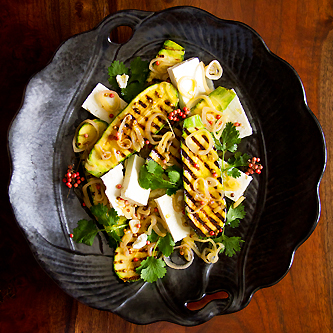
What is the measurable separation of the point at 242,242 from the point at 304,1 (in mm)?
3348

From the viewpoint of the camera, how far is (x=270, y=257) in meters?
3.56

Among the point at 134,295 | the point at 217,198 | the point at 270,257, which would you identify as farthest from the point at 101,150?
the point at 270,257

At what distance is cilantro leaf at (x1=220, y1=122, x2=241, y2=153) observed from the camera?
3.39m

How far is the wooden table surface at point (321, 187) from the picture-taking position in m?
3.52

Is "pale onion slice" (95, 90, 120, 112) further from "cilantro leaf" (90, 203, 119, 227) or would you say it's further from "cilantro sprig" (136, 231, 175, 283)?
"cilantro sprig" (136, 231, 175, 283)

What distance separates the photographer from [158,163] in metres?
3.29

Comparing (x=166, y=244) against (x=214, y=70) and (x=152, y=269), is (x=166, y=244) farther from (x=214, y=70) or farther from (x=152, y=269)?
(x=214, y=70)

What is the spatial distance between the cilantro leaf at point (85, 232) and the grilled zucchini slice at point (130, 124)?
59 cm

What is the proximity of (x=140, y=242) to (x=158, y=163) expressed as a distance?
0.91 meters

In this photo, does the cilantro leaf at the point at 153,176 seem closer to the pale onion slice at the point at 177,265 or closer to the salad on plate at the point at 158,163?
the salad on plate at the point at 158,163

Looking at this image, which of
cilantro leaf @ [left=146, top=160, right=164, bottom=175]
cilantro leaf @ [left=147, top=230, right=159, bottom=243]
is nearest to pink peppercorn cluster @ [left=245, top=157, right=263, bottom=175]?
cilantro leaf @ [left=146, top=160, right=164, bottom=175]

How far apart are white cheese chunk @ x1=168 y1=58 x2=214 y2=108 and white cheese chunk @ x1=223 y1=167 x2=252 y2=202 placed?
3.45 feet

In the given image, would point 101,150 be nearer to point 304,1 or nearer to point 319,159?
point 319,159

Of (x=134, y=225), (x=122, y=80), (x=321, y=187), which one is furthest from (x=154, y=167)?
(x=321, y=187)
